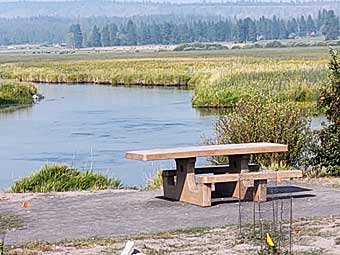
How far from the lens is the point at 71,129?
2755 centimetres

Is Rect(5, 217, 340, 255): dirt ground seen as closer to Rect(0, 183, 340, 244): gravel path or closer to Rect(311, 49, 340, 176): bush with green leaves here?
Rect(0, 183, 340, 244): gravel path

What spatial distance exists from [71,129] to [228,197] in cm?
1687

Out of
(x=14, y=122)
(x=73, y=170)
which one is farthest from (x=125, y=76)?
(x=73, y=170)

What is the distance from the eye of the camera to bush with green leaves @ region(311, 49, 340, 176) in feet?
43.3

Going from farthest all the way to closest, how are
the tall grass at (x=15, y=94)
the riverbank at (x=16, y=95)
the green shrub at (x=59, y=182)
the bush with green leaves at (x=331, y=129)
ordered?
the tall grass at (x=15, y=94) < the riverbank at (x=16, y=95) < the bush with green leaves at (x=331, y=129) < the green shrub at (x=59, y=182)

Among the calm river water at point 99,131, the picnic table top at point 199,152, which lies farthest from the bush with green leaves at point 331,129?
the calm river water at point 99,131

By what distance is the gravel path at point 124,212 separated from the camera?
29.7ft

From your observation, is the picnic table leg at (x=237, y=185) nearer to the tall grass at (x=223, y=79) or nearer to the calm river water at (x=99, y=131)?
the calm river water at (x=99, y=131)

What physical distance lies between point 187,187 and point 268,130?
398cm

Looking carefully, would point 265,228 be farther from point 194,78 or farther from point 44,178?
point 194,78

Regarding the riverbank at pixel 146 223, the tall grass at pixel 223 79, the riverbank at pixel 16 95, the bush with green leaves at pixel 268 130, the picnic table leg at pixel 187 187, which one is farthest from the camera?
the riverbank at pixel 16 95

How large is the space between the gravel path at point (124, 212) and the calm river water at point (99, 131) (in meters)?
4.70

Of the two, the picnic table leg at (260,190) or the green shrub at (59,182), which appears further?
the green shrub at (59,182)

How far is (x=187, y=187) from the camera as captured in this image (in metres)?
10.7
